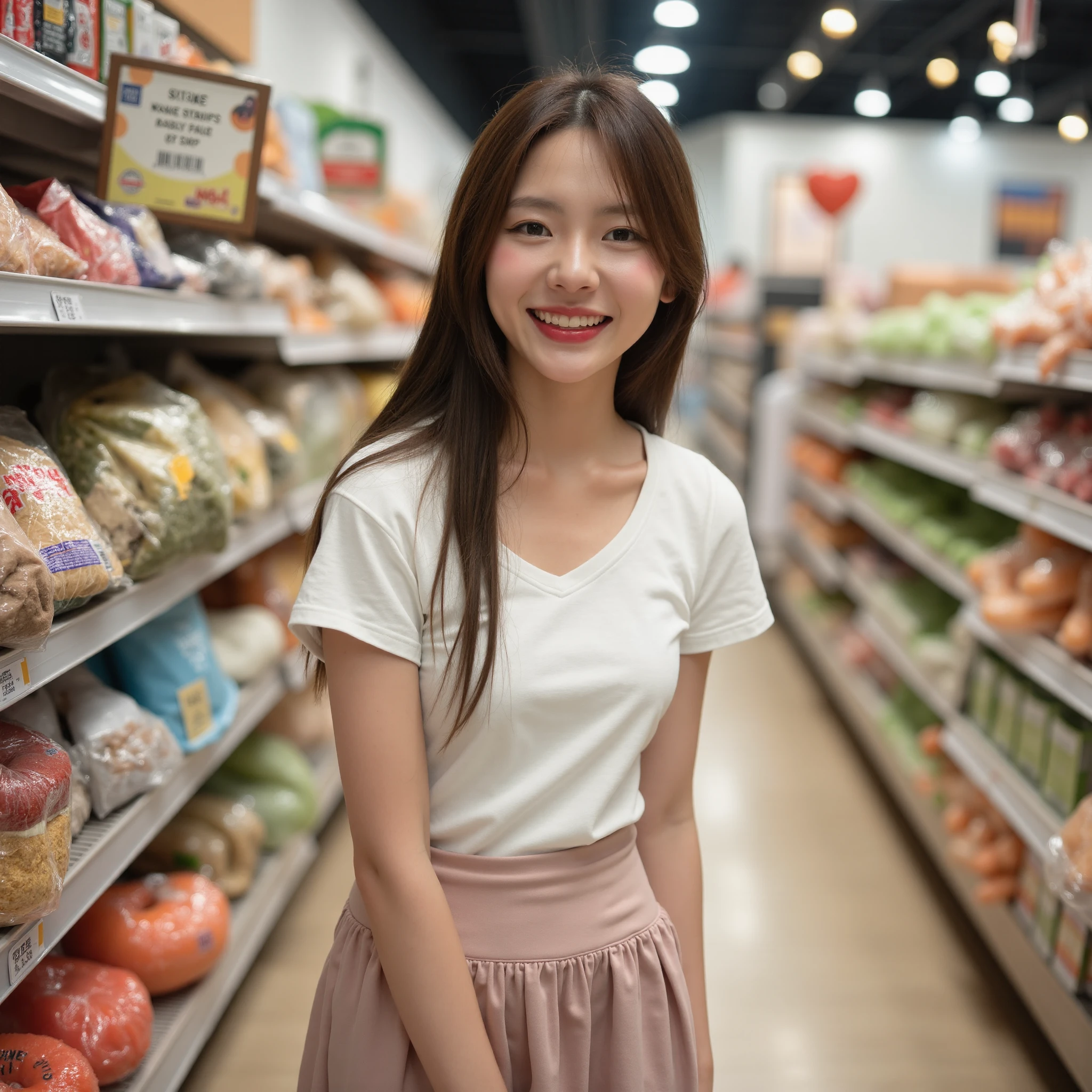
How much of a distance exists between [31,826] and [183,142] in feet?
4.16

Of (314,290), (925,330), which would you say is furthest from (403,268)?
(925,330)

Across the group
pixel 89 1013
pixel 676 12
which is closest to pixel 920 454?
pixel 89 1013

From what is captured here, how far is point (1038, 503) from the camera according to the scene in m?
2.47

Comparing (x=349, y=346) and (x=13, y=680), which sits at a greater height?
(x=349, y=346)

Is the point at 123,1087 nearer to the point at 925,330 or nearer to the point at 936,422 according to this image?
the point at 936,422

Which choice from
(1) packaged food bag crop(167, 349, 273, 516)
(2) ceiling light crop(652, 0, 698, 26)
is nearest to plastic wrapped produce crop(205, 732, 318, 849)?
(1) packaged food bag crop(167, 349, 273, 516)

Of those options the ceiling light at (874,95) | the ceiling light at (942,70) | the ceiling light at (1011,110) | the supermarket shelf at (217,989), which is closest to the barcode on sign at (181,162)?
the supermarket shelf at (217,989)

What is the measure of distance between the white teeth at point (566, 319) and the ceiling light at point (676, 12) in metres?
8.51

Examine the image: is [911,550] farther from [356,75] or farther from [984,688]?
[356,75]

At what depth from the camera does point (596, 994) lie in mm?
1318

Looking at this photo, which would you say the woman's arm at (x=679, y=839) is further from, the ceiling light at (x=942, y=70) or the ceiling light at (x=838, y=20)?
the ceiling light at (x=942, y=70)

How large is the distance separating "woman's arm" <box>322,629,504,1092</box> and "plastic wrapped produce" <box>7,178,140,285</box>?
0.97m

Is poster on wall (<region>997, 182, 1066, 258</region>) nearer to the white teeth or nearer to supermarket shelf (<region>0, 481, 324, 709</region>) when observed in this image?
supermarket shelf (<region>0, 481, 324, 709</region>)

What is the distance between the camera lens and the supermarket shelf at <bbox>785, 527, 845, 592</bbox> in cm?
506
